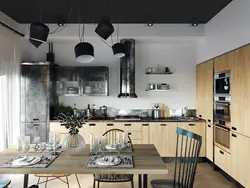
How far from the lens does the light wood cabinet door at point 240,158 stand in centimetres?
360

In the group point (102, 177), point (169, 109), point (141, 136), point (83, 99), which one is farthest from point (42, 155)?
point (169, 109)

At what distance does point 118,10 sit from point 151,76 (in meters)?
1.98

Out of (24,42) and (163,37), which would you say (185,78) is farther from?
(24,42)

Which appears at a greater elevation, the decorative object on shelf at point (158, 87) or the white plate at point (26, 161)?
the decorative object on shelf at point (158, 87)

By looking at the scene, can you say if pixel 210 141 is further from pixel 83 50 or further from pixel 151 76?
pixel 83 50

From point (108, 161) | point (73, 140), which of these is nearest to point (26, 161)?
point (73, 140)

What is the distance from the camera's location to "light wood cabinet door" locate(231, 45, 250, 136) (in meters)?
3.59

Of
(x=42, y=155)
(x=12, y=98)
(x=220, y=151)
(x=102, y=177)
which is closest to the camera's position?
(x=42, y=155)

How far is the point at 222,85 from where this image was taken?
177 inches

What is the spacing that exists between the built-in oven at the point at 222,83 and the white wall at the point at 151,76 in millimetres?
1358

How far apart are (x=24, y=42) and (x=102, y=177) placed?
3768 millimetres

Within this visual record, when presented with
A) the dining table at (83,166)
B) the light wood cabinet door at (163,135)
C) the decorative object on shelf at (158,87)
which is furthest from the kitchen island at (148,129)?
the dining table at (83,166)

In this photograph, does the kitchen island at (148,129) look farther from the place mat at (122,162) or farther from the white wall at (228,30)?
the place mat at (122,162)

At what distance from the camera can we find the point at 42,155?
286 cm
